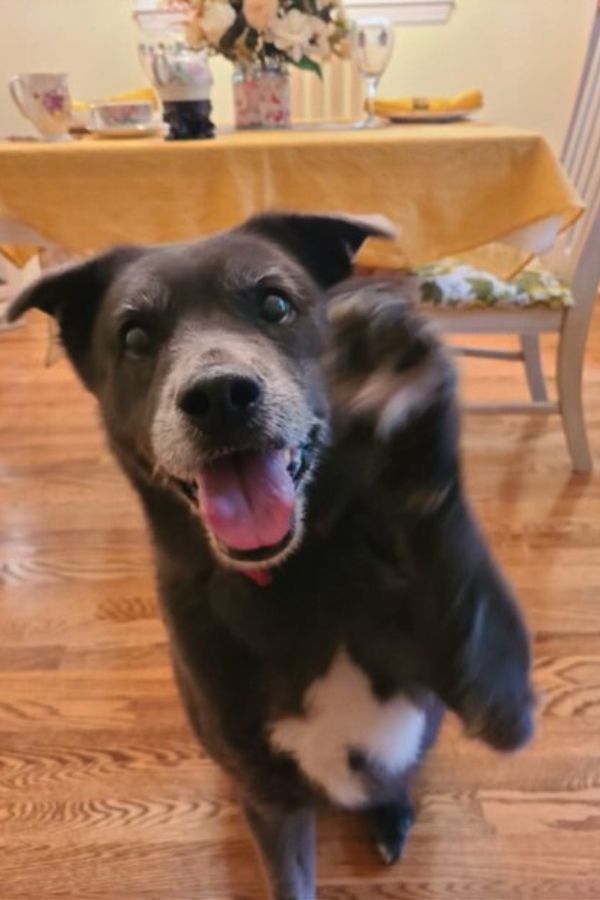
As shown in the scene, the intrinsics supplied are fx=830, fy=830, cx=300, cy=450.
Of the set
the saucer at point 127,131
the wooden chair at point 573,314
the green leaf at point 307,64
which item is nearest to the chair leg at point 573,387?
the wooden chair at point 573,314

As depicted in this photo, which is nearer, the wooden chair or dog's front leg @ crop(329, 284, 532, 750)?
dog's front leg @ crop(329, 284, 532, 750)

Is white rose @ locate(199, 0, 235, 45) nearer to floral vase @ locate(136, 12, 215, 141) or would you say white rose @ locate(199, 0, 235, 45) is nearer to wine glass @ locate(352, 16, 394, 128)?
floral vase @ locate(136, 12, 215, 141)

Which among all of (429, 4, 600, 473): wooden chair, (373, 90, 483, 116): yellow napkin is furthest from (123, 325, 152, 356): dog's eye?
(373, 90, 483, 116): yellow napkin

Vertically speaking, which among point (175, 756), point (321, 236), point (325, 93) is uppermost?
point (321, 236)

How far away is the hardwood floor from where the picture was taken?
106 cm

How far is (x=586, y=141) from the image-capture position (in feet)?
6.91

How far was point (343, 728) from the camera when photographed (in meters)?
0.86

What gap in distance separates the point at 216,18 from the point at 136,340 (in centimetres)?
106

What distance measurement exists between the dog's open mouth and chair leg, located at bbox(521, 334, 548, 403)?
1484mm

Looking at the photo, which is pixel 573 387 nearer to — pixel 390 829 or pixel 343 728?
pixel 390 829

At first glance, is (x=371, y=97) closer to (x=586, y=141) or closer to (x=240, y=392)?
(x=586, y=141)

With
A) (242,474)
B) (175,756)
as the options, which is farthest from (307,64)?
(175,756)

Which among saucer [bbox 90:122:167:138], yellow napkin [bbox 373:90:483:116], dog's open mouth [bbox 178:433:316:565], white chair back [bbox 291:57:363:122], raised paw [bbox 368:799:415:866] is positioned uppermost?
saucer [bbox 90:122:167:138]

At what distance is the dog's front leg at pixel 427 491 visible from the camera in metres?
0.68
